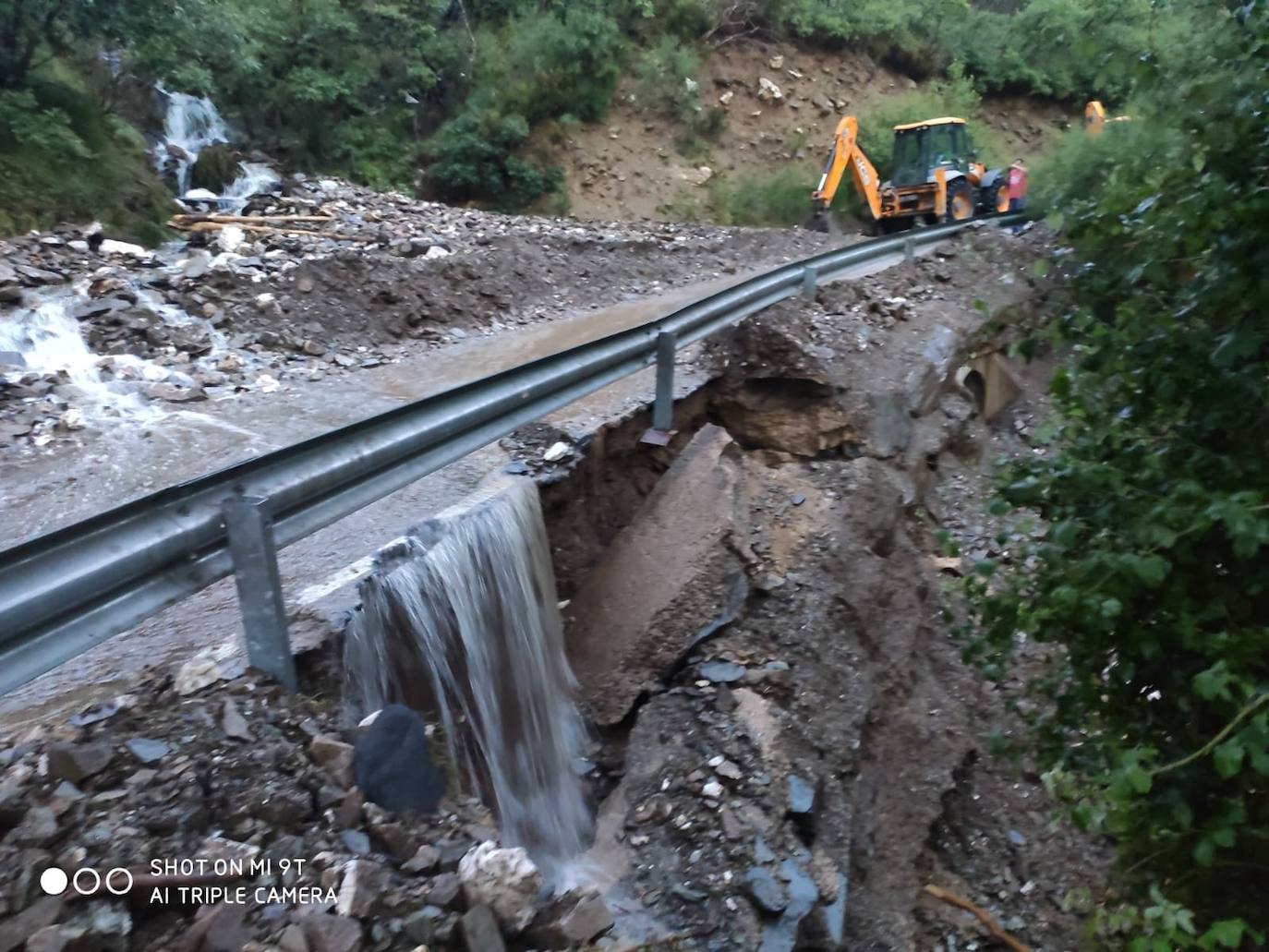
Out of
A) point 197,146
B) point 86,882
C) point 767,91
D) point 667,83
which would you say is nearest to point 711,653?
point 86,882

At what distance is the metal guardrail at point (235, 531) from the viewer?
7.25 feet

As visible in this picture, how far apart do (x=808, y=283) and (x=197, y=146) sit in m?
12.3

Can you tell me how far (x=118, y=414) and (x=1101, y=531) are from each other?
20.0 ft

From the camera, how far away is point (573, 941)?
93.5 inches

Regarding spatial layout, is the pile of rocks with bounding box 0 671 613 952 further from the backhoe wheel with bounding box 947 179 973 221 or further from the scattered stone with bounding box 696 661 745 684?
the backhoe wheel with bounding box 947 179 973 221

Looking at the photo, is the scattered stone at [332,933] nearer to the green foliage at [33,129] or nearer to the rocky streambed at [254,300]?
the rocky streambed at [254,300]

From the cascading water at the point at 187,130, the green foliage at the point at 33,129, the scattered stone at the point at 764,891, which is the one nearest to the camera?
the scattered stone at the point at 764,891

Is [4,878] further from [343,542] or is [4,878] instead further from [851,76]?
[851,76]

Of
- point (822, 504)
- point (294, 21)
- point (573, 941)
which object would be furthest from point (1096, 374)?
point (294, 21)

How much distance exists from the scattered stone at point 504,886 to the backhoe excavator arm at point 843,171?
58.2ft

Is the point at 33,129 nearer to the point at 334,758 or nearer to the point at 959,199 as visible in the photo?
the point at 334,758

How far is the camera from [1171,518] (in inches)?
113

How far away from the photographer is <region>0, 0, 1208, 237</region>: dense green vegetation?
11.0 metres

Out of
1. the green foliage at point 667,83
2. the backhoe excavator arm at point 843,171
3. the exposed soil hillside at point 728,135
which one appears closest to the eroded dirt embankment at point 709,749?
the backhoe excavator arm at point 843,171
